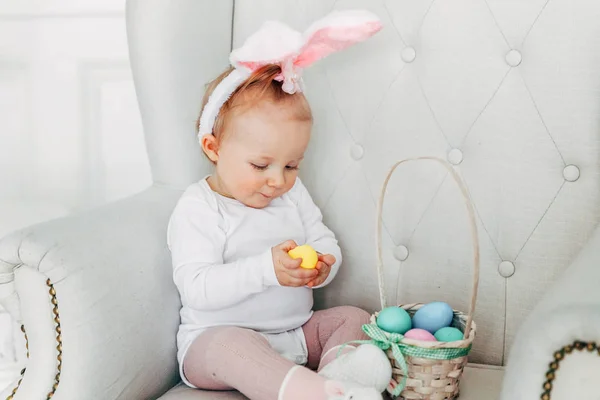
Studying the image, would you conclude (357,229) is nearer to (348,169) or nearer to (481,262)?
(348,169)

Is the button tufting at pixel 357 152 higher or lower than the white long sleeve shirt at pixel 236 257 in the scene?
higher

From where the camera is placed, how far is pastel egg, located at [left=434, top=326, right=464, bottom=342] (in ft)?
3.15

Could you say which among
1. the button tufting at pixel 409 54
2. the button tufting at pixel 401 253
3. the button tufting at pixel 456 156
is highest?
the button tufting at pixel 409 54

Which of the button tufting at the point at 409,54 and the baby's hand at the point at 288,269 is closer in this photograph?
the baby's hand at the point at 288,269

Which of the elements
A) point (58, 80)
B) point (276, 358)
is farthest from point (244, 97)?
point (58, 80)

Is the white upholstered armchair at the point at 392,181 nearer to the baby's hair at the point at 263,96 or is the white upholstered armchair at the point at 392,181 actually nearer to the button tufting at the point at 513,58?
the button tufting at the point at 513,58

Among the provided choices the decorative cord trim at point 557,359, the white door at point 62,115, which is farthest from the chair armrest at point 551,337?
the white door at point 62,115

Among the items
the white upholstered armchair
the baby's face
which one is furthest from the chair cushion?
the baby's face

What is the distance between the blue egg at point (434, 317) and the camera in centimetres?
100

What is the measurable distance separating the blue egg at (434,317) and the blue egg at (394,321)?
0.07 ft

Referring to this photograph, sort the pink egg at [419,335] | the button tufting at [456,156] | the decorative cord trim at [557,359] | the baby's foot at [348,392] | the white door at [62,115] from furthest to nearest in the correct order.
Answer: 1. the white door at [62,115]
2. the button tufting at [456,156]
3. the pink egg at [419,335]
4. the baby's foot at [348,392]
5. the decorative cord trim at [557,359]

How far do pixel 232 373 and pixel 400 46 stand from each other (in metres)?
0.64

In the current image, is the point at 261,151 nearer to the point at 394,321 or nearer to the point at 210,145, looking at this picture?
the point at 210,145

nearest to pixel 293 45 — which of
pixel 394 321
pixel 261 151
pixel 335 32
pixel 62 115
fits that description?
pixel 335 32
